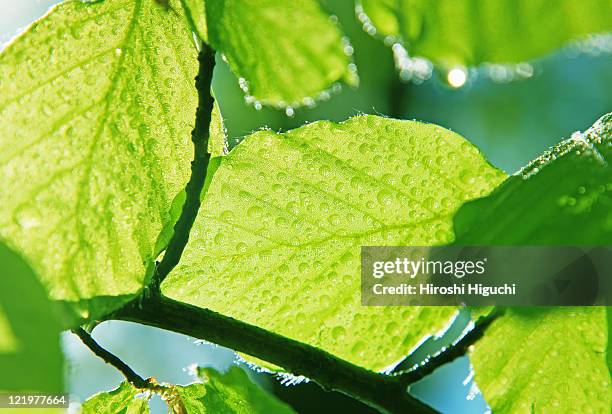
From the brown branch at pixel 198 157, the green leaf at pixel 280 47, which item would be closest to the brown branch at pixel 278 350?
the brown branch at pixel 198 157

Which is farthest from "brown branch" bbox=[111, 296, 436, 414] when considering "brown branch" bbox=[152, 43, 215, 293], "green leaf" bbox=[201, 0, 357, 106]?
"green leaf" bbox=[201, 0, 357, 106]

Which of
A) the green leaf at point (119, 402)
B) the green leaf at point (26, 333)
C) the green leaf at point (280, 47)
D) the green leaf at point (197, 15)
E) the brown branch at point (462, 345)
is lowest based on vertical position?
the green leaf at point (119, 402)

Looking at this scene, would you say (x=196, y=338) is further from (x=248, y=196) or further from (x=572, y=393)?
(x=572, y=393)

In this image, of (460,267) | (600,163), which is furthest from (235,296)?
(600,163)

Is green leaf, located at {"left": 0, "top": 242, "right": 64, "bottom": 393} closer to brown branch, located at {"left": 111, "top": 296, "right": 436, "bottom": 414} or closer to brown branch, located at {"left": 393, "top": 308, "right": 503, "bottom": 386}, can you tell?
brown branch, located at {"left": 111, "top": 296, "right": 436, "bottom": 414}

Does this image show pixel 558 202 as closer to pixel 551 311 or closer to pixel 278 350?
pixel 551 311

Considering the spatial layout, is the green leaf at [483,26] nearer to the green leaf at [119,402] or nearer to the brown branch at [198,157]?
the brown branch at [198,157]

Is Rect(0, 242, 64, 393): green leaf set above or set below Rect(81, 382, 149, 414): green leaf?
above
